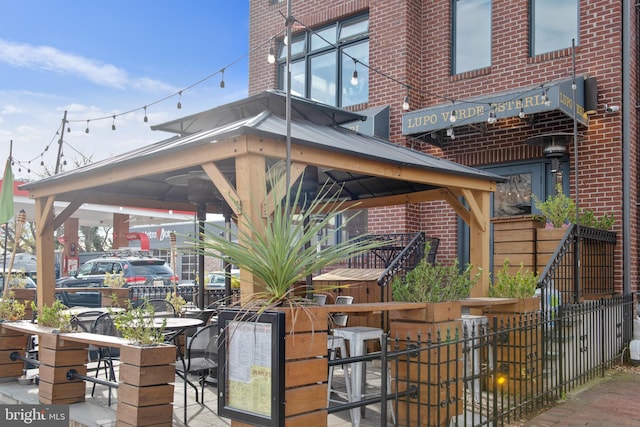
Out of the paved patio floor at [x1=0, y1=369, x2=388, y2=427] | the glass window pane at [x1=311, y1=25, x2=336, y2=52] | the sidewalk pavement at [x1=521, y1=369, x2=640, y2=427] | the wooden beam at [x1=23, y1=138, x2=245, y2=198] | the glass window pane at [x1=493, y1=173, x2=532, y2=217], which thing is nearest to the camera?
the wooden beam at [x1=23, y1=138, x2=245, y2=198]

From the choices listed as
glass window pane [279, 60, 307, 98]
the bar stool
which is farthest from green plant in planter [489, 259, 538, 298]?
glass window pane [279, 60, 307, 98]

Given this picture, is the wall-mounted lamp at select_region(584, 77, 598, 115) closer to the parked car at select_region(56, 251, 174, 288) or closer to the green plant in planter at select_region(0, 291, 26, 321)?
the green plant in planter at select_region(0, 291, 26, 321)

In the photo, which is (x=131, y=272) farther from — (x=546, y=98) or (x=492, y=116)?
(x=546, y=98)

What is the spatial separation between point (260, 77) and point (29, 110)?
Answer: 5123cm

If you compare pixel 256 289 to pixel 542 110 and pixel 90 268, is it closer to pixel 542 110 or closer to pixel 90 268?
pixel 542 110

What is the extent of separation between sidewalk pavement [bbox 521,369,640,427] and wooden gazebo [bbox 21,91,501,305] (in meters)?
1.61

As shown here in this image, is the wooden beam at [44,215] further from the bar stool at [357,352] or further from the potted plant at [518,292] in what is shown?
the potted plant at [518,292]

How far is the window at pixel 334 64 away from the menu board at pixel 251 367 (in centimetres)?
986

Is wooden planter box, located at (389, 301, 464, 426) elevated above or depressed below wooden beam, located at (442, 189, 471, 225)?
below

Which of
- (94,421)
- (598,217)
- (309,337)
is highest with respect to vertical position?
(598,217)

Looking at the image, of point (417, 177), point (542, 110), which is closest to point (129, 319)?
point (417, 177)

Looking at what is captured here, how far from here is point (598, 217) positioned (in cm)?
971

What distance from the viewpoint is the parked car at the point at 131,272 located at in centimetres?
1780

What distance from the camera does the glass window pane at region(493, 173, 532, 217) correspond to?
35.4ft
